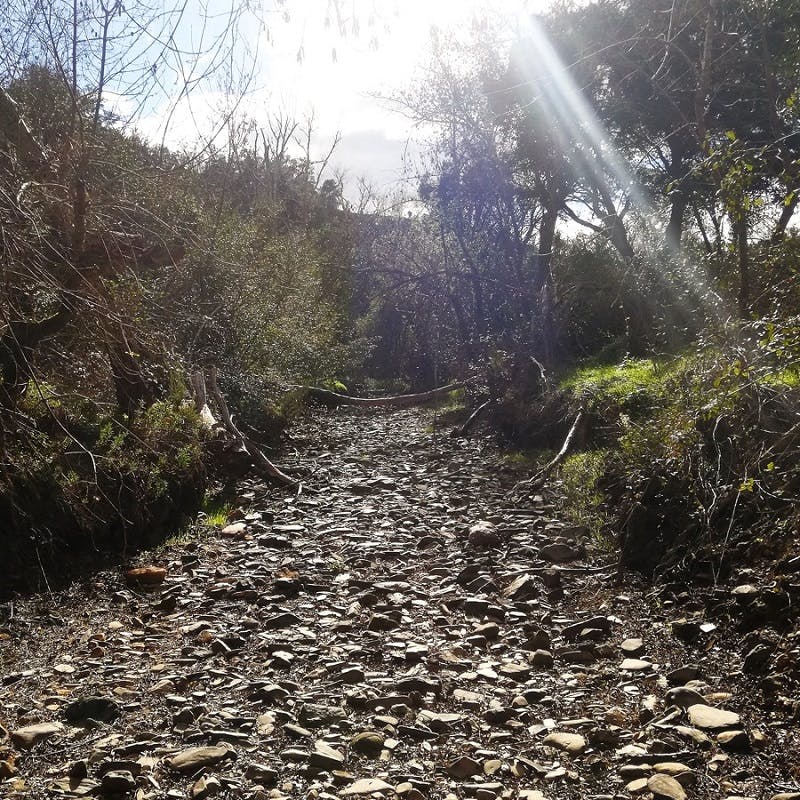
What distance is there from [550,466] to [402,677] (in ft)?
18.3

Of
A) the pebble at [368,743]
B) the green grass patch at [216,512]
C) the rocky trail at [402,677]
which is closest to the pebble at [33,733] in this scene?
Result: the rocky trail at [402,677]

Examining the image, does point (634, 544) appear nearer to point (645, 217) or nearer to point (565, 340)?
point (565, 340)

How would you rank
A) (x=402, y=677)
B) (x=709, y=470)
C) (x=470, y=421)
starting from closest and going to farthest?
(x=402, y=677)
(x=709, y=470)
(x=470, y=421)

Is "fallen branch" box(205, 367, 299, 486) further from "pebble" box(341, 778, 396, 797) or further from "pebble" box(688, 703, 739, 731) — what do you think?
"pebble" box(688, 703, 739, 731)

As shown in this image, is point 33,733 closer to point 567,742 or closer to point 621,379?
point 567,742

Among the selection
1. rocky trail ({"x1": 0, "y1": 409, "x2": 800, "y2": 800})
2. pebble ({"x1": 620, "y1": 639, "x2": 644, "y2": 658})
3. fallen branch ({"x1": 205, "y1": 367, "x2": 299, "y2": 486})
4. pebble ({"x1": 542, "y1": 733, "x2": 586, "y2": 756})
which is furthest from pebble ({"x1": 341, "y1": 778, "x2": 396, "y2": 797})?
fallen branch ({"x1": 205, "y1": 367, "x2": 299, "y2": 486})

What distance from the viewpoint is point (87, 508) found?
23.2 ft

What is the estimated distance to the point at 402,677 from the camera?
199 inches

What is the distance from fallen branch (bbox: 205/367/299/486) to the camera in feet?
37.0

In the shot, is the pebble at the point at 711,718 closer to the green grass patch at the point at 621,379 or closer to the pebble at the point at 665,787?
the pebble at the point at 665,787

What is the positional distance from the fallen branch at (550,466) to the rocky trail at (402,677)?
6.42ft

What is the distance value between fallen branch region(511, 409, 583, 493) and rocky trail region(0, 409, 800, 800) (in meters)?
1.96

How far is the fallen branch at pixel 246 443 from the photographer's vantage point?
1127 centimetres

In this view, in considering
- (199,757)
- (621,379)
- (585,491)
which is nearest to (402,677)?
(199,757)
